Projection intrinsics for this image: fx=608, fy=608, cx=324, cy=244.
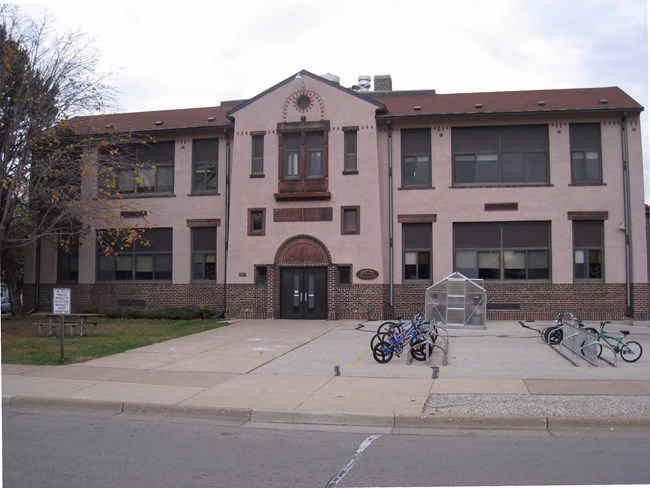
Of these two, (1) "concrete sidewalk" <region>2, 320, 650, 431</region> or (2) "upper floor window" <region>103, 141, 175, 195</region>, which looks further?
(2) "upper floor window" <region>103, 141, 175, 195</region>

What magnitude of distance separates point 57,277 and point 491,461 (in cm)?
2653

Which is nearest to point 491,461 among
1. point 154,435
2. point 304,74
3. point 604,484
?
point 604,484

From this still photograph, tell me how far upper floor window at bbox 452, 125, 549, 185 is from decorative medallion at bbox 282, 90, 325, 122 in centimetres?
569

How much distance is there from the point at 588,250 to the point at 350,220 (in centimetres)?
960

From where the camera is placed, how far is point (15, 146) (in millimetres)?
19938

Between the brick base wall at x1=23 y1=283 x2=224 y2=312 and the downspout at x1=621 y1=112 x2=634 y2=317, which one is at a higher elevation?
the downspout at x1=621 y1=112 x2=634 y2=317

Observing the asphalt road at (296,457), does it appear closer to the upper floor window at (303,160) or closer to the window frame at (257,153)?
the upper floor window at (303,160)

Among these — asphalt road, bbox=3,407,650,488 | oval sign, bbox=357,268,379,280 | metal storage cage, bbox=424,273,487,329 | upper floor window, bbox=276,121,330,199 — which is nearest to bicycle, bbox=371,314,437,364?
asphalt road, bbox=3,407,650,488

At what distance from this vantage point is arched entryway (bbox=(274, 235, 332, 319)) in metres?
25.2

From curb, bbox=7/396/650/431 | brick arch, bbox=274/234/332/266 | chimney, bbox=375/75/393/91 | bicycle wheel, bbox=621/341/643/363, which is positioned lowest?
curb, bbox=7/396/650/431

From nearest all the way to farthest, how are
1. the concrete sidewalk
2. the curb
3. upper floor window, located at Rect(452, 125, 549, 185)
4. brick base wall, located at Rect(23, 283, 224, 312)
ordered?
the curb < the concrete sidewalk < upper floor window, located at Rect(452, 125, 549, 185) < brick base wall, located at Rect(23, 283, 224, 312)

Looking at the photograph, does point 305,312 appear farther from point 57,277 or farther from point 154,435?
point 154,435

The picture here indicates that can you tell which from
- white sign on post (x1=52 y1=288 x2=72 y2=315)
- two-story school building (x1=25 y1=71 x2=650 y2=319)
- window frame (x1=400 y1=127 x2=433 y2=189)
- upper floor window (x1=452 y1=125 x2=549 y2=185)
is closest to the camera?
white sign on post (x1=52 y1=288 x2=72 y2=315)

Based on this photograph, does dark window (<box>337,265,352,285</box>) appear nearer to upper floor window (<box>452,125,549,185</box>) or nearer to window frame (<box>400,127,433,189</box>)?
window frame (<box>400,127,433,189</box>)
